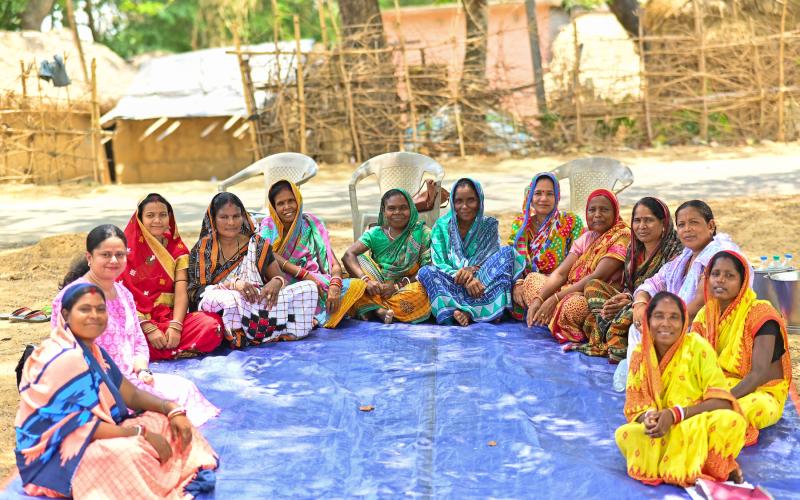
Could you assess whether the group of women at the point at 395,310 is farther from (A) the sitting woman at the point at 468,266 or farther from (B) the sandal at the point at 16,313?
(B) the sandal at the point at 16,313

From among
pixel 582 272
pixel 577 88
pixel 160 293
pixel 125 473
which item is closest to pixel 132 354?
pixel 125 473

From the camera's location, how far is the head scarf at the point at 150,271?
4.93 meters

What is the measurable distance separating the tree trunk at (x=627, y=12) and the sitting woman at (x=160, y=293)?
12594 mm

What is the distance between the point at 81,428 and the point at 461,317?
2.75 metres

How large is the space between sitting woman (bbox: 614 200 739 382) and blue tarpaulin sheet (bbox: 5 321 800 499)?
0.36 metres

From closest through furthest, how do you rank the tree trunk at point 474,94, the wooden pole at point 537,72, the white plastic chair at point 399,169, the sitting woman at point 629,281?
1. the sitting woman at point 629,281
2. the white plastic chair at point 399,169
3. the tree trunk at point 474,94
4. the wooden pole at point 537,72

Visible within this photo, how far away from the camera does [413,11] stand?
74.0 feet

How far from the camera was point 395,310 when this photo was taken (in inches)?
220

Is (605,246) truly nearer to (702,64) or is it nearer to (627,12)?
(702,64)

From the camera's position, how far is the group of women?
3146 millimetres

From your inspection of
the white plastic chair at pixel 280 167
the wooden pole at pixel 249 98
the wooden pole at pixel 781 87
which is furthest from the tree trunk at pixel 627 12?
the white plastic chair at pixel 280 167

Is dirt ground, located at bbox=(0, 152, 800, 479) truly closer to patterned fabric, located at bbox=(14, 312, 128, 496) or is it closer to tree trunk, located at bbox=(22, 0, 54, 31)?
patterned fabric, located at bbox=(14, 312, 128, 496)

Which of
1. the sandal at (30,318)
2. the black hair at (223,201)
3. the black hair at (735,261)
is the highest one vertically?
the black hair at (223,201)

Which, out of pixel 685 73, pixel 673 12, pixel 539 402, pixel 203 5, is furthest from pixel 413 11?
pixel 539 402
